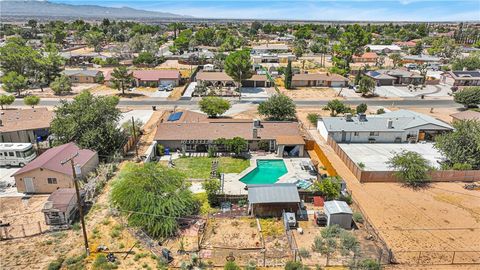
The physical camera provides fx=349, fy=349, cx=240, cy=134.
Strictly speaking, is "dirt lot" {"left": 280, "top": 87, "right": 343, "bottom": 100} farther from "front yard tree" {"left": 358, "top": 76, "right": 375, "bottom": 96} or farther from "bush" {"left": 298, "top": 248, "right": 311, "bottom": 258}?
"bush" {"left": 298, "top": 248, "right": 311, "bottom": 258}

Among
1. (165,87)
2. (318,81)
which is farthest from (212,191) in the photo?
(318,81)

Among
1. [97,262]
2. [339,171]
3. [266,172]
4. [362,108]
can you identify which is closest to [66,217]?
[97,262]

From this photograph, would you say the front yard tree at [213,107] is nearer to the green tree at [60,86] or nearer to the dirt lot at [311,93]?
the dirt lot at [311,93]

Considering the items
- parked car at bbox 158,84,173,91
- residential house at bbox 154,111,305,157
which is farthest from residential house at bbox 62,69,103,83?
residential house at bbox 154,111,305,157

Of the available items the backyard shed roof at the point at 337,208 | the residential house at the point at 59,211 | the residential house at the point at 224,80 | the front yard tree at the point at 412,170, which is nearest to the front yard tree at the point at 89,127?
the residential house at the point at 59,211

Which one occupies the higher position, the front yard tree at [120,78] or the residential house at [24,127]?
the front yard tree at [120,78]

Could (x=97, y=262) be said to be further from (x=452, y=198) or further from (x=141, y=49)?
(x=141, y=49)

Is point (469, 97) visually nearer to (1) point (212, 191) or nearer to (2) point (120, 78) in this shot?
(1) point (212, 191)

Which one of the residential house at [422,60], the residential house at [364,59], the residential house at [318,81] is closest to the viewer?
the residential house at [318,81]
